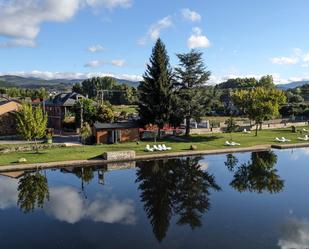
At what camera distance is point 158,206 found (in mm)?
28234

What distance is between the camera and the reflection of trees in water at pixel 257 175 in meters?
34.6

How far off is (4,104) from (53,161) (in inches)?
1028

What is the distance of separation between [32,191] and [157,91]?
3008cm

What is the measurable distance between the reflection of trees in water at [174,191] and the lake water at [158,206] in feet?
0.22

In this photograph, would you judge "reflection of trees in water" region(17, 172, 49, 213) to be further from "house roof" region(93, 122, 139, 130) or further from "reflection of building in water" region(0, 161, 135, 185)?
"house roof" region(93, 122, 139, 130)

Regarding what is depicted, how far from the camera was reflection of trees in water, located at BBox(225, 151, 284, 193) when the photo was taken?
113 feet

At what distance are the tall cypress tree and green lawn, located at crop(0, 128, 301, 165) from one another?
3936mm

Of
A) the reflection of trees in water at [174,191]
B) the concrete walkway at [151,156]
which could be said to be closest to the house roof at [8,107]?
the concrete walkway at [151,156]

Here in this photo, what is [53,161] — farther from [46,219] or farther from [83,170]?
[46,219]

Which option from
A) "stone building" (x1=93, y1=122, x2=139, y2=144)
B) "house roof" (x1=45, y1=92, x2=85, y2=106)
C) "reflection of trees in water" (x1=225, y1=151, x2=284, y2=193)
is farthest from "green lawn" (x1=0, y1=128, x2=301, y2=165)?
"house roof" (x1=45, y1=92, x2=85, y2=106)

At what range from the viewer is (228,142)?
5619 centimetres

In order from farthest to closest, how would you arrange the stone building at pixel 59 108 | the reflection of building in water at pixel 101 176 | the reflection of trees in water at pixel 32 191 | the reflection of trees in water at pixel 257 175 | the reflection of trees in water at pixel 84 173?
the stone building at pixel 59 108 → the reflection of trees in water at pixel 84 173 → the reflection of building in water at pixel 101 176 → the reflection of trees in water at pixel 257 175 → the reflection of trees in water at pixel 32 191

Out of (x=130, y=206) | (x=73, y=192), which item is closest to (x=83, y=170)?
(x=73, y=192)

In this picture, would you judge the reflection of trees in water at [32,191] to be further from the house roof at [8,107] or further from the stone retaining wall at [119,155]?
the house roof at [8,107]
